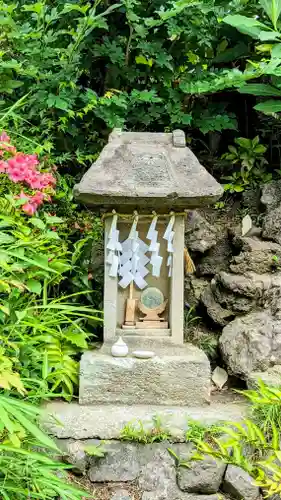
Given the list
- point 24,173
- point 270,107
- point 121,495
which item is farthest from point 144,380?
point 270,107

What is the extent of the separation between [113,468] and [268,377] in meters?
1.14

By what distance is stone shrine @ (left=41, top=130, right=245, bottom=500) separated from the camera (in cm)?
297

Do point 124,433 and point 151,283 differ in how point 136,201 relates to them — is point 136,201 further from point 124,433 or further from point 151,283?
point 124,433

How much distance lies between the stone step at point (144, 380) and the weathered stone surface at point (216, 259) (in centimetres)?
122

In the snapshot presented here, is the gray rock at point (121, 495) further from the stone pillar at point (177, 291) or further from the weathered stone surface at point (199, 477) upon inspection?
the stone pillar at point (177, 291)

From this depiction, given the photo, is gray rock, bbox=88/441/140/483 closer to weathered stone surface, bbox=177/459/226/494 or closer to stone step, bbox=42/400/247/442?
stone step, bbox=42/400/247/442

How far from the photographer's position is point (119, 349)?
3.30m

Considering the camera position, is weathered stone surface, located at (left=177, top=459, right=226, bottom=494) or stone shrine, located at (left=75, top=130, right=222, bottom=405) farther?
stone shrine, located at (left=75, top=130, right=222, bottom=405)

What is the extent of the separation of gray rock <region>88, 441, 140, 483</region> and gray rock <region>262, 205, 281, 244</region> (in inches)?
81.6

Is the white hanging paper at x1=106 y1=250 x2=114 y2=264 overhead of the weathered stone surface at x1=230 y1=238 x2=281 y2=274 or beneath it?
overhead

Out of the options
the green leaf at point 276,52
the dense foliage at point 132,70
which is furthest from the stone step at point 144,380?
the green leaf at point 276,52

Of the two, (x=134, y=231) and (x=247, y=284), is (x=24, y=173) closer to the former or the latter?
(x=134, y=231)

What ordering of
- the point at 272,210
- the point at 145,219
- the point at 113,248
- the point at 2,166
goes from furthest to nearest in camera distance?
the point at 272,210
the point at 145,219
the point at 113,248
the point at 2,166

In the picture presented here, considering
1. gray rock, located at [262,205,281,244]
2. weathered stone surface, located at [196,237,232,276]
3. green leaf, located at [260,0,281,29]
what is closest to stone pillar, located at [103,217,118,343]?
weathered stone surface, located at [196,237,232,276]
